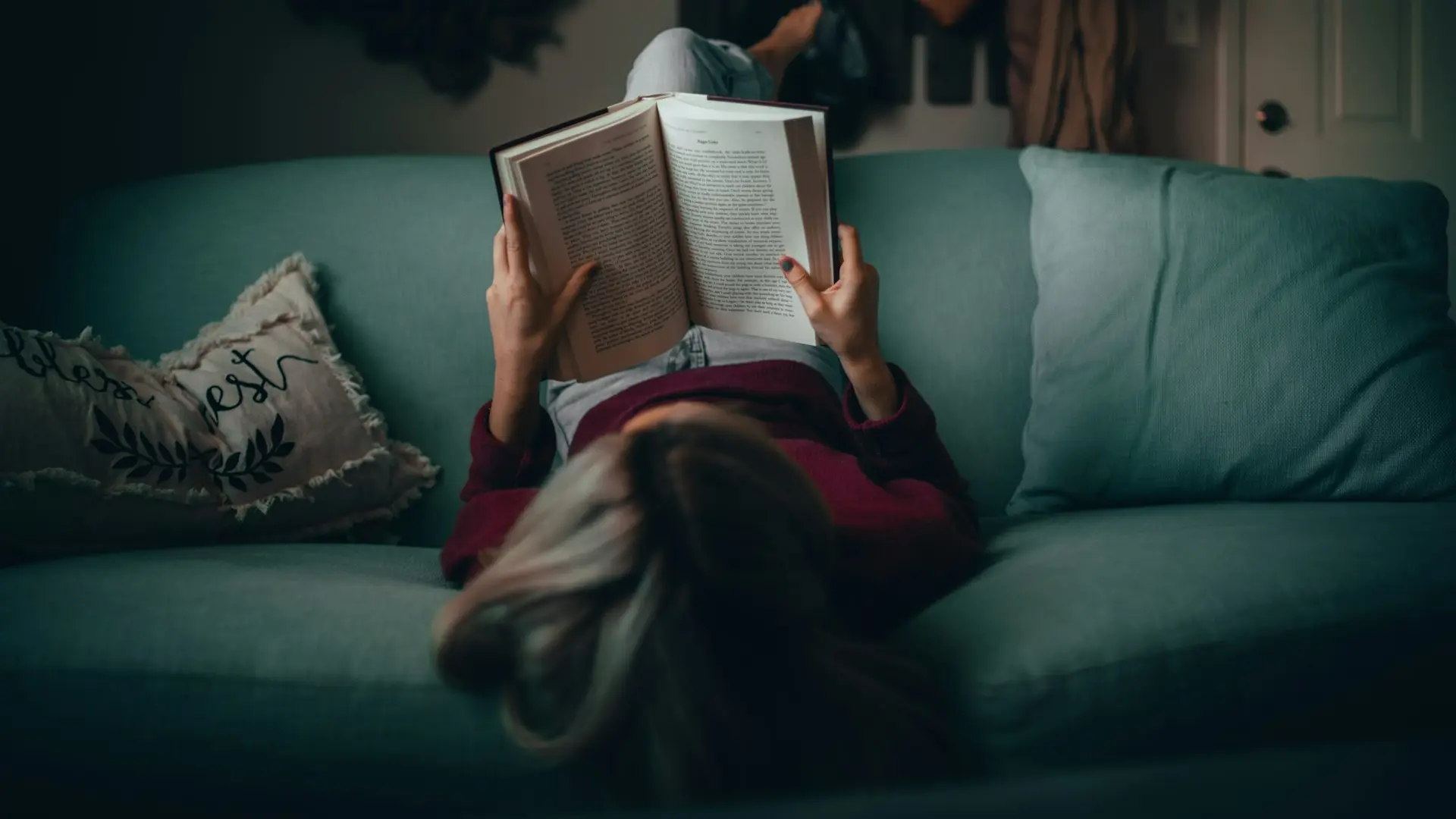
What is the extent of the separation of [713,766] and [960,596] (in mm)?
311

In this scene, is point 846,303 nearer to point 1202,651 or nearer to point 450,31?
point 1202,651

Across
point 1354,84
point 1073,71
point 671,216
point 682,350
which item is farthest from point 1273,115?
point 671,216

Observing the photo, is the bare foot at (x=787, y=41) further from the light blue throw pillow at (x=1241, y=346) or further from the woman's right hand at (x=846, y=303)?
the woman's right hand at (x=846, y=303)

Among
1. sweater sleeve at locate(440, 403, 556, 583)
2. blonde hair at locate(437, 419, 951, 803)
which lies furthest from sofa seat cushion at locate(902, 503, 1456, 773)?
sweater sleeve at locate(440, 403, 556, 583)

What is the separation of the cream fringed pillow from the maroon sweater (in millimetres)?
237

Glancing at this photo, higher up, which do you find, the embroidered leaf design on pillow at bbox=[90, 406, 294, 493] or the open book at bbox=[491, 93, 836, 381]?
the open book at bbox=[491, 93, 836, 381]

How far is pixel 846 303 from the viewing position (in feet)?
2.80

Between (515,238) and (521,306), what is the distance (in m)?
0.06

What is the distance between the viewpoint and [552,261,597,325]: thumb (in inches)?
34.8

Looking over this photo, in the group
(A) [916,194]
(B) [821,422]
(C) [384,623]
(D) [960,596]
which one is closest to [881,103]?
(A) [916,194]

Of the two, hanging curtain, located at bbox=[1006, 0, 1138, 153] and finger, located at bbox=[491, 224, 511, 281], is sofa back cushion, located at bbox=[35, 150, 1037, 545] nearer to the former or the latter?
finger, located at bbox=[491, 224, 511, 281]

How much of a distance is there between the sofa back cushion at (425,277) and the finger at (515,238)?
40 cm

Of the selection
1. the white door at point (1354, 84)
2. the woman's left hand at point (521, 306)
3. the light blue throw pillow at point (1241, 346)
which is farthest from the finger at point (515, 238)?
the white door at point (1354, 84)

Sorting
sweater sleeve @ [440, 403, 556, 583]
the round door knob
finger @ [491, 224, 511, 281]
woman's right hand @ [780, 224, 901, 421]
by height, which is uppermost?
the round door knob
